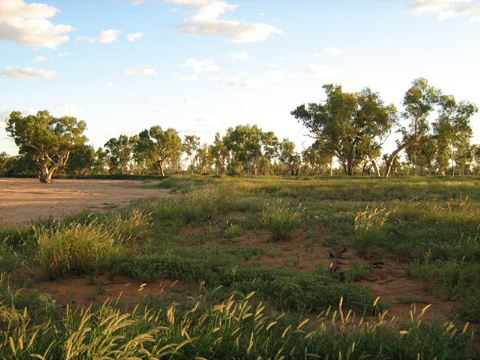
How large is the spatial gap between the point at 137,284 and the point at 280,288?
7.13 feet

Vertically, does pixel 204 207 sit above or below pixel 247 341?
above

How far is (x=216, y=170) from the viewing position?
80625 millimetres

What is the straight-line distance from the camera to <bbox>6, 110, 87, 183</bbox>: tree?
32.5 m

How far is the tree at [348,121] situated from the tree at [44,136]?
23778 mm

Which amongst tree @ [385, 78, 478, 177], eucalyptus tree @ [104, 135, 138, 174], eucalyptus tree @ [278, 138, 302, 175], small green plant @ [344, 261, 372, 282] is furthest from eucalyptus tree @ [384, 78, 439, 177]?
eucalyptus tree @ [104, 135, 138, 174]

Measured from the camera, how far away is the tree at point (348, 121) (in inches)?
1404

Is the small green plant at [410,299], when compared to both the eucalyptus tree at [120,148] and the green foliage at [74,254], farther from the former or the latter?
the eucalyptus tree at [120,148]

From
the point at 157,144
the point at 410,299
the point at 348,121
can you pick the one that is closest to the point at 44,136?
the point at 157,144

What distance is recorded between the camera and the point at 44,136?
3231cm

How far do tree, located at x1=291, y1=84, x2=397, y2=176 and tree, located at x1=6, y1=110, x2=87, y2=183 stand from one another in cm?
2378

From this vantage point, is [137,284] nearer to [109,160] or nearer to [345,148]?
[345,148]

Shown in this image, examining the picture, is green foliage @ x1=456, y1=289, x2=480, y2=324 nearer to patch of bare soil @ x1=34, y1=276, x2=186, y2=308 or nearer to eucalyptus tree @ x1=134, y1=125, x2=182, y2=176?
patch of bare soil @ x1=34, y1=276, x2=186, y2=308

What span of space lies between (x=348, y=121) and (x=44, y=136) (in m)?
30.0

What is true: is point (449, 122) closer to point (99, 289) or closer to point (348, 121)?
point (348, 121)
